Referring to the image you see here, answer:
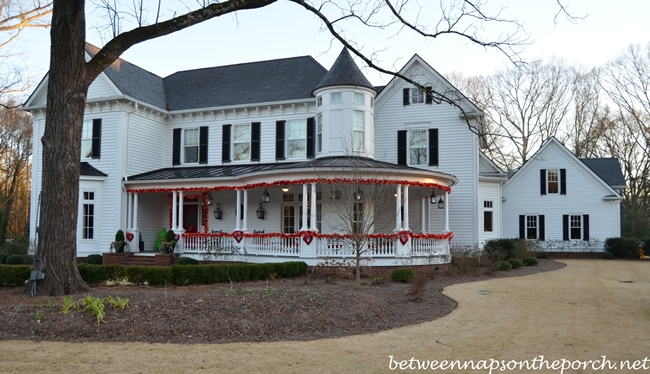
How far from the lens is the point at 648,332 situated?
9117 mm

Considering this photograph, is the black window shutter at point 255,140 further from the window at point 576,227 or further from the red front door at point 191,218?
the window at point 576,227

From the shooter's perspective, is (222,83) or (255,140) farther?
(222,83)

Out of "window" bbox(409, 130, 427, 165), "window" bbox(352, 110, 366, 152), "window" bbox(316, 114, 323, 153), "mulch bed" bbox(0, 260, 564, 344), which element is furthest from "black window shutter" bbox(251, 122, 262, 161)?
"mulch bed" bbox(0, 260, 564, 344)

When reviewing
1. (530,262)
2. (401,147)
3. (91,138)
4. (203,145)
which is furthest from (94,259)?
(530,262)

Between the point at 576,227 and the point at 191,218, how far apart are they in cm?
2110

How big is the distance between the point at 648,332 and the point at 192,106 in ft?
63.6

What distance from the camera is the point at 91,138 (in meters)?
22.5

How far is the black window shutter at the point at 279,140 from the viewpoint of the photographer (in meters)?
22.4

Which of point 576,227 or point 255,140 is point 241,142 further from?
point 576,227

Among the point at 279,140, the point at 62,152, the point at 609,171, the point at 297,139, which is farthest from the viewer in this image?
the point at 609,171

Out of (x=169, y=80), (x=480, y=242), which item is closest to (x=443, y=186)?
(x=480, y=242)

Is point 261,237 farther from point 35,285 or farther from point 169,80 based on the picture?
point 169,80

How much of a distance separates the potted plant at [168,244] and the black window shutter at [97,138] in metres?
5.02

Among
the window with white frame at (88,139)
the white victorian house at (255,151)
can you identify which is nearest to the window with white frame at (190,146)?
the white victorian house at (255,151)
